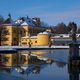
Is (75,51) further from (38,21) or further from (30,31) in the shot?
(38,21)

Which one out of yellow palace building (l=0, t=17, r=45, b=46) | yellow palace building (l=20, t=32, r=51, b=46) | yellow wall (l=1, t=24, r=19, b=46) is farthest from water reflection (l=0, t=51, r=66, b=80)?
yellow wall (l=1, t=24, r=19, b=46)

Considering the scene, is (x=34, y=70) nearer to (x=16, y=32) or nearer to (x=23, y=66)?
(x=23, y=66)

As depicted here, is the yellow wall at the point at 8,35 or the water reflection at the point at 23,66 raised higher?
the yellow wall at the point at 8,35

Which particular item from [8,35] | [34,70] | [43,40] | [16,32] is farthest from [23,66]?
[16,32]

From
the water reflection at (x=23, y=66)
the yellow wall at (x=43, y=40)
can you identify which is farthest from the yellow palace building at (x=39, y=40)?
the water reflection at (x=23, y=66)

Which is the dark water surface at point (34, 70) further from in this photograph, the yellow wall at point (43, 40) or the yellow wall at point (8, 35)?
the yellow wall at point (8, 35)

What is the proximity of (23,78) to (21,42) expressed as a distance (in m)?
73.5

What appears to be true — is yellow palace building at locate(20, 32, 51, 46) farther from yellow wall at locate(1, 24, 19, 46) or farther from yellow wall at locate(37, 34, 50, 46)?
yellow wall at locate(1, 24, 19, 46)

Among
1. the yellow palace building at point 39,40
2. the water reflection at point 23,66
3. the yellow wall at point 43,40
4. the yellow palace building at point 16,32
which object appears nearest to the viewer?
the water reflection at point 23,66

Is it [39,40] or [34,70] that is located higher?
[39,40]

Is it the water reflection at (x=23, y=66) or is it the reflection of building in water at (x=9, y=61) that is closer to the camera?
the water reflection at (x=23, y=66)

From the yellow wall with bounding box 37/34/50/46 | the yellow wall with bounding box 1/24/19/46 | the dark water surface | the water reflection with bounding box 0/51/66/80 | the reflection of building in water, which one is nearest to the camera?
the dark water surface

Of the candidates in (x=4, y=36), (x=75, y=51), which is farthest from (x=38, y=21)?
(x=75, y=51)

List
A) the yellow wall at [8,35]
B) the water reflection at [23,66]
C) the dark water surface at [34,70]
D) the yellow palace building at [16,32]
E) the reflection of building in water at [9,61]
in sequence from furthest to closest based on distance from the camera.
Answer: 1. the yellow wall at [8,35]
2. the yellow palace building at [16,32]
3. the reflection of building in water at [9,61]
4. the water reflection at [23,66]
5. the dark water surface at [34,70]
